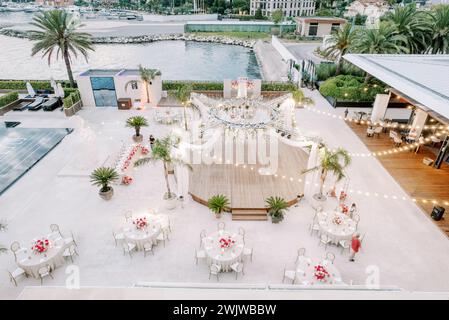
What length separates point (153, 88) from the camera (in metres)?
26.1

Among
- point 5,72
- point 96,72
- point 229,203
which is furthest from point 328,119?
→ point 5,72

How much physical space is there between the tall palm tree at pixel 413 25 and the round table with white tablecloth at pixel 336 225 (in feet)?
72.5

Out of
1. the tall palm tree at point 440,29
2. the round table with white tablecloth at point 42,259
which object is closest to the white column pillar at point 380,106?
the tall palm tree at point 440,29

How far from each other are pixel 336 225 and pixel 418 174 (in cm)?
824

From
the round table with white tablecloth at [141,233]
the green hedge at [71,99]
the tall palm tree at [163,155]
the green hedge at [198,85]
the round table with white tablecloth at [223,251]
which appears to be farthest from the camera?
the green hedge at [198,85]

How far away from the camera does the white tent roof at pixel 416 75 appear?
13.5m

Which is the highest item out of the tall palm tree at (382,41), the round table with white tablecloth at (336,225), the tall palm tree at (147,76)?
the tall palm tree at (382,41)

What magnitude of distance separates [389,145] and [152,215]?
16756 mm

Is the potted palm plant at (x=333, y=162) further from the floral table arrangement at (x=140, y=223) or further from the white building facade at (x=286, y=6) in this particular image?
the white building facade at (x=286, y=6)

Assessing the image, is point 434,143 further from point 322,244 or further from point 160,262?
point 160,262

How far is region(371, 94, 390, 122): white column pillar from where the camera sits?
22234mm

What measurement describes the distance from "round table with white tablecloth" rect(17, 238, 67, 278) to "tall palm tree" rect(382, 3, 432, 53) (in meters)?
30.8

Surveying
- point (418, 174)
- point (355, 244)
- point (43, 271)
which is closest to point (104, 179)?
point (43, 271)

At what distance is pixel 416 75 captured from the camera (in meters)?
16.9
